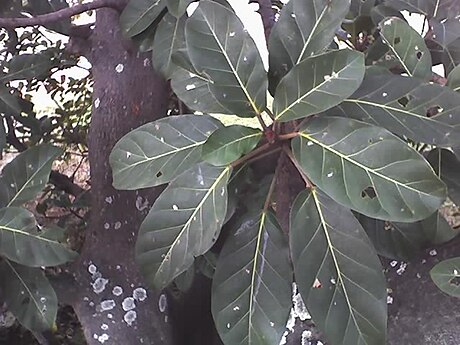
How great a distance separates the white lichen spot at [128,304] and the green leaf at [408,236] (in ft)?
1.41

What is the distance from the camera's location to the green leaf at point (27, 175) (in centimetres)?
89

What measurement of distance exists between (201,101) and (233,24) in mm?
118

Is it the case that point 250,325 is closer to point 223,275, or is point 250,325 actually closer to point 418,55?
point 223,275

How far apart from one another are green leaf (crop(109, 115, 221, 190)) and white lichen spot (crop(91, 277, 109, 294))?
12.9 inches

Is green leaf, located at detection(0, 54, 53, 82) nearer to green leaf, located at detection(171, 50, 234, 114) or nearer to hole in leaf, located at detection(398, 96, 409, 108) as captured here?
green leaf, located at detection(171, 50, 234, 114)

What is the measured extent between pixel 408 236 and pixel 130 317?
0.48 metres

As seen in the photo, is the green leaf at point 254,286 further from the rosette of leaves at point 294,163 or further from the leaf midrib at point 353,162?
the leaf midrib at point 353,162

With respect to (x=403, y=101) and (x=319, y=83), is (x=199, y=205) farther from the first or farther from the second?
(x=403, y=101)

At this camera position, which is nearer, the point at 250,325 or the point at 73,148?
the point at 250,325

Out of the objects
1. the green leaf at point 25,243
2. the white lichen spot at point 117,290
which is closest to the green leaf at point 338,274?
the green leaf at point 25,243

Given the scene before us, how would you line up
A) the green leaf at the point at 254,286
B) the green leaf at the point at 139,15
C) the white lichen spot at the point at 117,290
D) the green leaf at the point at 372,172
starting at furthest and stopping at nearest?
the white lichen spot at the point at 117,290 < the green leaf at the point at 139,15 < the green leaf at the point at 254,286 < the green leaf at the point at 372,172

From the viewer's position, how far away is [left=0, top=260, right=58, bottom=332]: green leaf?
87 centimetres

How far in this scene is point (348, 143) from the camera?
0.63m

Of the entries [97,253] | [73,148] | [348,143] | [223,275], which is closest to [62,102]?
[73,148]
